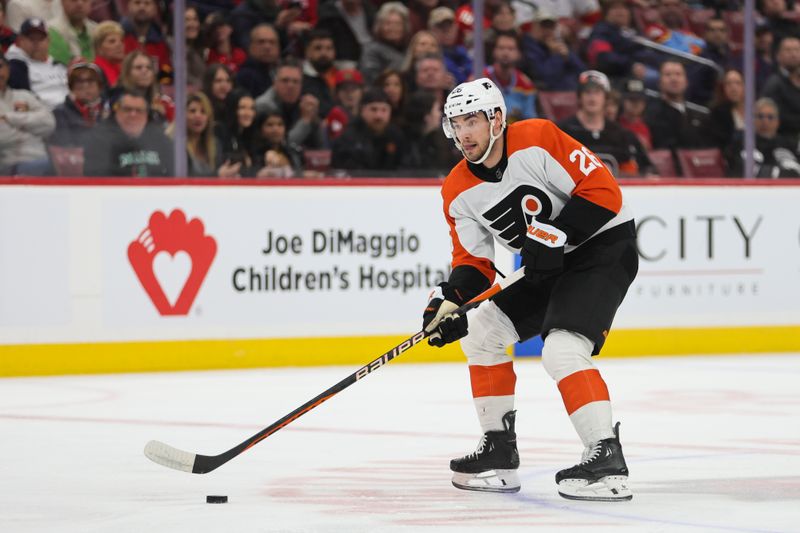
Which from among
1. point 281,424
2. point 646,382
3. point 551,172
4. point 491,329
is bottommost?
point 646,382

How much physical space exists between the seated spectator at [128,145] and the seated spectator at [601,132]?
2.31 meters

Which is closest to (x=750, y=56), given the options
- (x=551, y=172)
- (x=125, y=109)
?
(x=125, y=109)

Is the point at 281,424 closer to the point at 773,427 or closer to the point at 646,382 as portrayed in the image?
the point at 773,427

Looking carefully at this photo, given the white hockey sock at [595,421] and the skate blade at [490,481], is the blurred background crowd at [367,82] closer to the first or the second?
the skate blade at [490,481]

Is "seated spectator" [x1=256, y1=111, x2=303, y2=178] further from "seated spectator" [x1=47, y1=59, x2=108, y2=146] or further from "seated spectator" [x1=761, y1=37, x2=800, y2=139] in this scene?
"seated spectator" [x1=761, y1=37, x2=800, y2=139]

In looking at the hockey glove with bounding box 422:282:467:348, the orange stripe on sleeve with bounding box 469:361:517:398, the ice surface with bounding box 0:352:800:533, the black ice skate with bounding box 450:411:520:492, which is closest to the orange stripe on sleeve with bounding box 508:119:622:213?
the hockey glove with bounding box 422:282:467:348

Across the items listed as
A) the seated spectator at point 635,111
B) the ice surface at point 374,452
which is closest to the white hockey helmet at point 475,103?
the ice surface at point 374,452

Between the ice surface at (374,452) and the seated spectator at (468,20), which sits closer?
the ice surface at (374,452)

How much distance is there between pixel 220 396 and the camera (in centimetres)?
618

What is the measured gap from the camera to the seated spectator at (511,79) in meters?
7.98

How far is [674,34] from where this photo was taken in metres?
8.62

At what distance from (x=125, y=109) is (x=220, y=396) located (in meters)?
1.71

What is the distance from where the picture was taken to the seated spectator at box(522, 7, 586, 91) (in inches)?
320

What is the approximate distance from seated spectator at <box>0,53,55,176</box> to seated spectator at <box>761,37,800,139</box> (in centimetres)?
426
